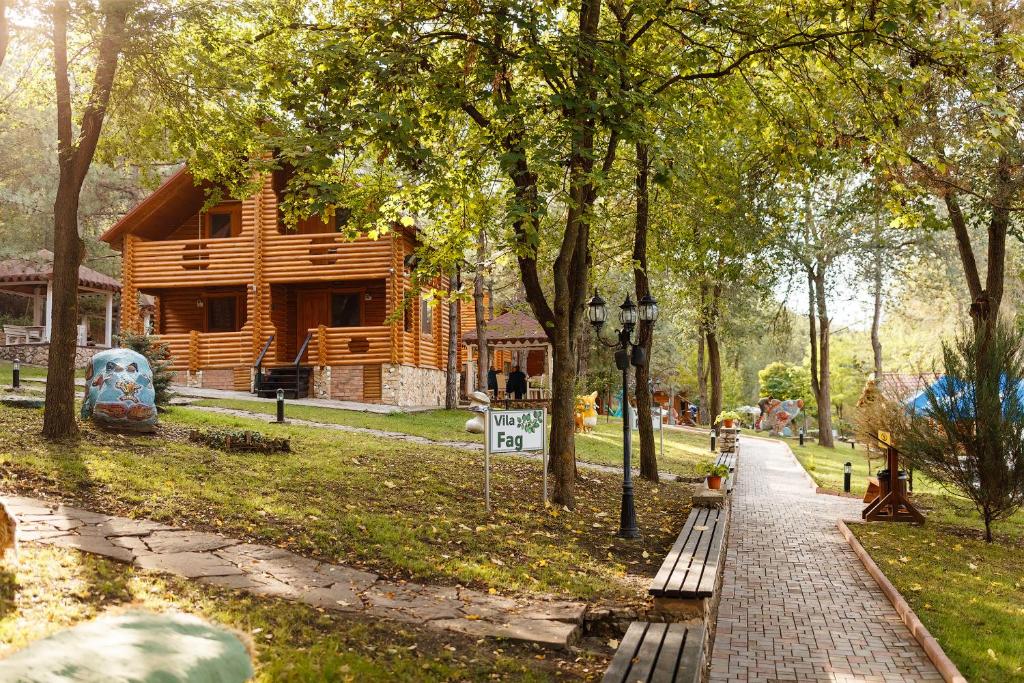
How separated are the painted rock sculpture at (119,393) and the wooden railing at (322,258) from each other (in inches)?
522

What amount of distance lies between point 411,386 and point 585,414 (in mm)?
5664

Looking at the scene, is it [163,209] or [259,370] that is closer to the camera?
[259,370]

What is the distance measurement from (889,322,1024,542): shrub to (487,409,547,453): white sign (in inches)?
238

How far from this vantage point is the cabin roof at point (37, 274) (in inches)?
1242

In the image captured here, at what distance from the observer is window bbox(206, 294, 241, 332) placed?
2941 centimetres

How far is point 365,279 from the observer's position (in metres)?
27.9

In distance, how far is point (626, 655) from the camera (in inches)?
227

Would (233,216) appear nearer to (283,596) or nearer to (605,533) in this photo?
(605,533)

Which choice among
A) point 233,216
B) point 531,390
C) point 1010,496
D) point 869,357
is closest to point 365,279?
point 233,216

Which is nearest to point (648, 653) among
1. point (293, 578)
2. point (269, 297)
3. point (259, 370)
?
point (293, 578)

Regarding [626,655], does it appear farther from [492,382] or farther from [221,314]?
[492,382]

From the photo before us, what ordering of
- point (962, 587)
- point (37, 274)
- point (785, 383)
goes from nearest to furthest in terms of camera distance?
point (962, 587)
point (37, 274)
point (785, 383)

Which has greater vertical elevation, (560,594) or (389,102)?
(389,102)

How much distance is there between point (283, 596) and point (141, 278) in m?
23.9
